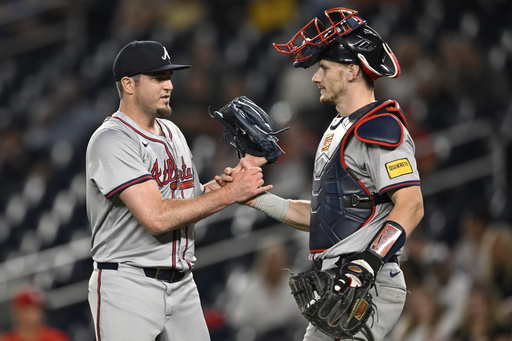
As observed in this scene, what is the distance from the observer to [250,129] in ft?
12.0

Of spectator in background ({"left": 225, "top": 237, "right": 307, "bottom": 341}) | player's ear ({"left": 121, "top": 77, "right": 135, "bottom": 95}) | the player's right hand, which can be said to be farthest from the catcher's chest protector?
spectator in background ({"left": 225, "top": 237, "right": 307, "bottom": 341})

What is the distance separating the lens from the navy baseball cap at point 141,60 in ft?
11.9

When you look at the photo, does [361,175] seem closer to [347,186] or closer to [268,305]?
[347,186]

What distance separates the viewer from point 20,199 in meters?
8.46

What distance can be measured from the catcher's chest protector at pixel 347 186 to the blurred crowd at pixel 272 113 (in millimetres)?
2238

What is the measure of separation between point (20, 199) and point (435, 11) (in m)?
4.84

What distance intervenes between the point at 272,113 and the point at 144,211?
13.8 feet

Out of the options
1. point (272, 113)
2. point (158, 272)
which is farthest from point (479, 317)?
point (272, 113)

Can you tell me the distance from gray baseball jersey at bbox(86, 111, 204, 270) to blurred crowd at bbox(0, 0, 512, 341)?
2.41 m

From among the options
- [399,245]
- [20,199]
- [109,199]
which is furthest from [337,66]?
[20,199]

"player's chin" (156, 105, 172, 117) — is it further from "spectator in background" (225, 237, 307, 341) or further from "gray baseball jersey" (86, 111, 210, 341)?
"spectator in background" (225, 237, 307, 341)

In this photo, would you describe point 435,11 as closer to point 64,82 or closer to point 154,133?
point 64,82

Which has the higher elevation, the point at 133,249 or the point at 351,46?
the point at 351,46

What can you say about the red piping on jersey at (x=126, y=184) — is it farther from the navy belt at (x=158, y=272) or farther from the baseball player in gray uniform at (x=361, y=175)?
the baseball player in gray uniform at (x=361, y=175)
